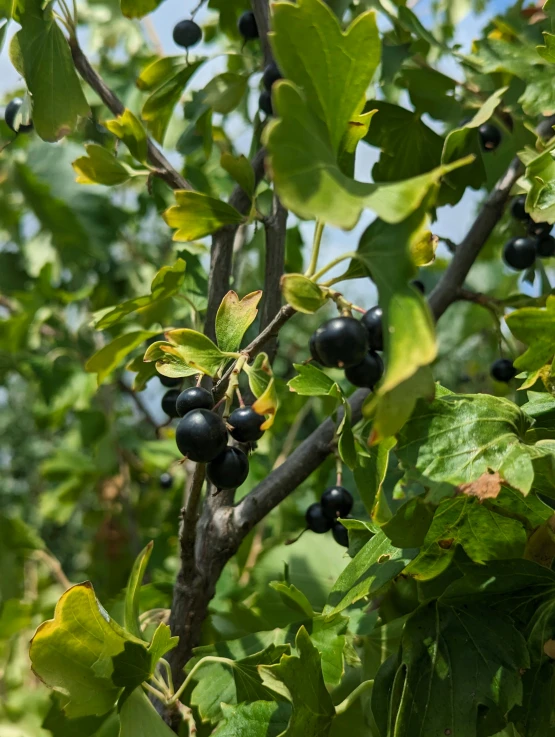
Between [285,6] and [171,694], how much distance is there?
1.95 feet

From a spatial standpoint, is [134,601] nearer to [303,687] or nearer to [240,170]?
[303,687]

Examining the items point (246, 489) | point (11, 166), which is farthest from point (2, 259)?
point (246, 489)

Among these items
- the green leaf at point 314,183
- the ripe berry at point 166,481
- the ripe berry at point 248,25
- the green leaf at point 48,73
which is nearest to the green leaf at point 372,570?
the green leaf at point 314,183

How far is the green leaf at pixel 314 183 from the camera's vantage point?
1.30 ft

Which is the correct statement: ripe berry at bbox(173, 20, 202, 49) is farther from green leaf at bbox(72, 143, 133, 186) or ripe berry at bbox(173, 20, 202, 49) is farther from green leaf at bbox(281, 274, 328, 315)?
green leaf at bbox(281, 274, 328, 315)

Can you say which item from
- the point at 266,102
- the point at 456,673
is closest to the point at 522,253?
the point at 266,102

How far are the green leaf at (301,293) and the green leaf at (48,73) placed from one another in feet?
1.58

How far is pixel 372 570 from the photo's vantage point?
598 millimetres

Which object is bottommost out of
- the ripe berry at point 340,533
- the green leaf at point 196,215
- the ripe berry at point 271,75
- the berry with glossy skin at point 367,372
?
the ripe berry at point 340,533

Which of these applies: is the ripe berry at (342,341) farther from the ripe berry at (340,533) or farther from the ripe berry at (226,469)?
the ripe berry at (340,533)

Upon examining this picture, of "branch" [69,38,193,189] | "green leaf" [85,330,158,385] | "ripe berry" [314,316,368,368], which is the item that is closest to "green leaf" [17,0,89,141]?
"branch" [69,38,193,189]

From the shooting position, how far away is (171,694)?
70 centimetres

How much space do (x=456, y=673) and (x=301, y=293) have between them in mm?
327

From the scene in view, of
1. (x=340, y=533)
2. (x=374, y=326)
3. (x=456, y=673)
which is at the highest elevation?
(x=374, y=326)
